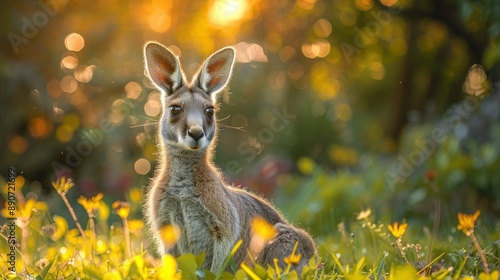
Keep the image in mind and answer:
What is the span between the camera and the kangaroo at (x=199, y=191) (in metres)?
4.42

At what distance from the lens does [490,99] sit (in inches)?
353

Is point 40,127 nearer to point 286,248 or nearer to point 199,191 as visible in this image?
point 199,191

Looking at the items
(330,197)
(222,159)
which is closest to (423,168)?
(330,197)

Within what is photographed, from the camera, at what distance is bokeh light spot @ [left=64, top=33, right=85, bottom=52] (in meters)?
9.55

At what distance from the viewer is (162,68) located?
15.6ft

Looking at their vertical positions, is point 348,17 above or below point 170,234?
above

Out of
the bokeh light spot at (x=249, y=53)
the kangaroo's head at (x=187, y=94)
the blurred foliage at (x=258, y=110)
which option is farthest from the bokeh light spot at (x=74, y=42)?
the kangaroo's head at (x=187, y=94)

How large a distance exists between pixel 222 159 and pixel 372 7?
285cm

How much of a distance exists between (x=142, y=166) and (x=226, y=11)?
2431 mm

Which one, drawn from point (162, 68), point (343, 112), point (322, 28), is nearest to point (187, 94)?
point (162, 68)

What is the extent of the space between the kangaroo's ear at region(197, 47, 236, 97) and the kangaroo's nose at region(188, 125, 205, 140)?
0.48 meters

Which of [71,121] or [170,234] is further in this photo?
[71,121]

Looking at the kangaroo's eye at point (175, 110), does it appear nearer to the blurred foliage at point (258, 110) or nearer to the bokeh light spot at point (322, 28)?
the blurred foliage at point (258, 110)

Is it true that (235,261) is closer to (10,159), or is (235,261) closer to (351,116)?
(10,159)
